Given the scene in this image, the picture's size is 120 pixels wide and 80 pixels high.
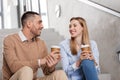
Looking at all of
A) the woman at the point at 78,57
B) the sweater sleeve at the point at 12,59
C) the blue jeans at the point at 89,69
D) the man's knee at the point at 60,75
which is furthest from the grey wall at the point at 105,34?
the sweater sleeve at the point at 12,59

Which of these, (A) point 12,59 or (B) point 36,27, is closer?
(A) point 12,59

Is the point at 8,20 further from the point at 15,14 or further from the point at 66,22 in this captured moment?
the point at 66,22

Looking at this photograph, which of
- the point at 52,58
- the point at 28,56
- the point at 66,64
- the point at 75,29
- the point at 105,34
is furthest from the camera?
the point at 105,34

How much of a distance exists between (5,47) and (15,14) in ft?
16.1

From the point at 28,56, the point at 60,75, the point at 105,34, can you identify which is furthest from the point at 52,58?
the point at 105,34

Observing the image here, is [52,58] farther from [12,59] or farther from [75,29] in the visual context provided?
[75,29]

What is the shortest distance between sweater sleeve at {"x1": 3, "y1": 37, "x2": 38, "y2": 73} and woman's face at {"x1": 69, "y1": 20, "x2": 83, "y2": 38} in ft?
1.94

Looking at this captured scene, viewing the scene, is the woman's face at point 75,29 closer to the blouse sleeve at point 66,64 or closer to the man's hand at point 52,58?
the blouse sleeve at point 66,64

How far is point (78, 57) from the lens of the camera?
2176 mm

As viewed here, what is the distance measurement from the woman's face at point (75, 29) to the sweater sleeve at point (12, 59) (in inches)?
23.3

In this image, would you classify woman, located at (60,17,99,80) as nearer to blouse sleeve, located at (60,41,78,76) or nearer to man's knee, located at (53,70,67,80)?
blouse sleeve, located at (60,41,78,76)

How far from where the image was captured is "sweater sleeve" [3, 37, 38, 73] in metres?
1.75

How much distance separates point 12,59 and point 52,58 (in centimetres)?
26

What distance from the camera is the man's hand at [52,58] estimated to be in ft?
5.55
